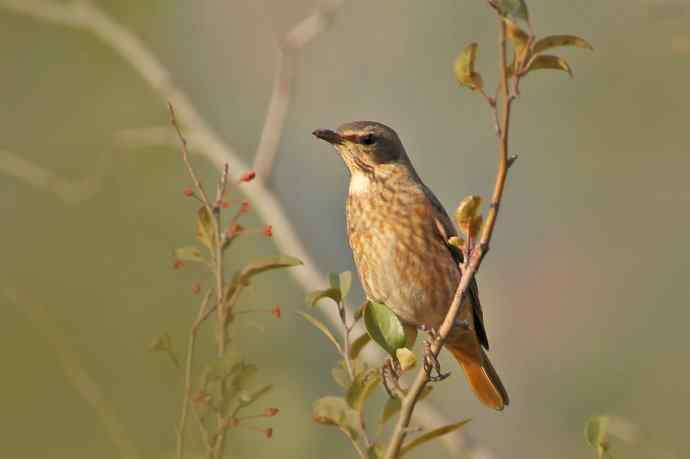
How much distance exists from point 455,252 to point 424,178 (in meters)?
3.90

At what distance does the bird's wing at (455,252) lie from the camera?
13.6 feet

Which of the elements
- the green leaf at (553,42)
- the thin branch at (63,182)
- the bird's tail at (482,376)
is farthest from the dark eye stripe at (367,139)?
the green leaf at (553,42)

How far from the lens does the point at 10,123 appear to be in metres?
8.96

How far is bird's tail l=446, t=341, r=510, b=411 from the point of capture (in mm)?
4160

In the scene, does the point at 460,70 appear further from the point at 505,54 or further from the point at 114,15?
the point at 114,15

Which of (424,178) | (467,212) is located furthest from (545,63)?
(424,178)

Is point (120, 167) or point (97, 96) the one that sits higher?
point (97, 96)

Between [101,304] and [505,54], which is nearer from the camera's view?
[505,54]

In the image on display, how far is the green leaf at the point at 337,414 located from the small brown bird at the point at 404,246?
1711 mm

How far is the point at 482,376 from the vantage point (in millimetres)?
4203

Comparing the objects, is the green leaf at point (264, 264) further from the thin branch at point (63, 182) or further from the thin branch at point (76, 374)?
the thin branch at point (63, 182)

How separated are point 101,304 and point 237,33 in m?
5.50

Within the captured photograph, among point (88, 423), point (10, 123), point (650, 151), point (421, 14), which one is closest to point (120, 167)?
point (10, 123)

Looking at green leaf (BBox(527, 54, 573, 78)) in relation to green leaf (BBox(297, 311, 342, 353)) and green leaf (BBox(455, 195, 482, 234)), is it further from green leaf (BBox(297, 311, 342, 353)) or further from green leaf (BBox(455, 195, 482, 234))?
green leaf (BBox(297, 311, 342, 353))
